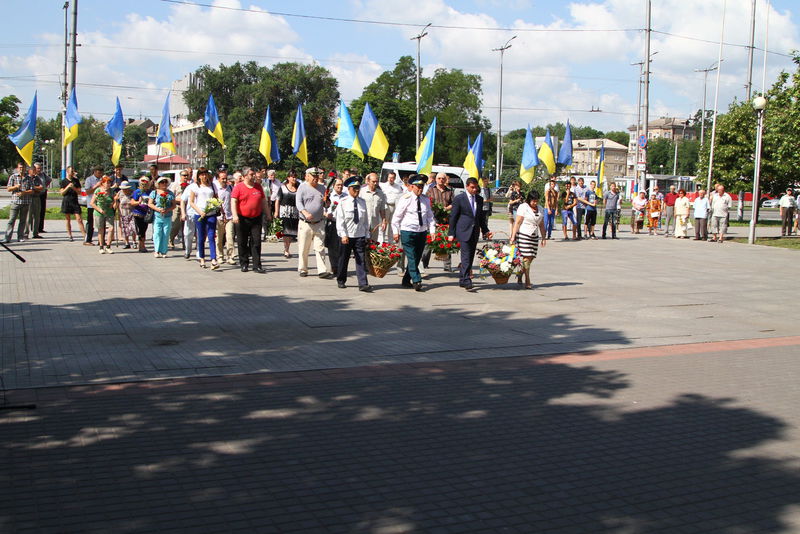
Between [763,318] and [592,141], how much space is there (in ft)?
587

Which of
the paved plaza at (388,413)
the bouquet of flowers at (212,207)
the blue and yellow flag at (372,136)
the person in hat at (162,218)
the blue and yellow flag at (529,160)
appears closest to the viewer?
the paved plaza at (388,413)

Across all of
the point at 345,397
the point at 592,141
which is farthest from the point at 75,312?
the point at 592,141

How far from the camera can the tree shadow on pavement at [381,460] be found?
4277 mm

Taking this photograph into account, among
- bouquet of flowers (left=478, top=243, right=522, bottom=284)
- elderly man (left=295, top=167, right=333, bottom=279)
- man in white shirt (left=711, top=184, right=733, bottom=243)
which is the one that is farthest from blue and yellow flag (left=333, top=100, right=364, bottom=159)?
man in white shirt (left=711, top=184, right=733, bottom=243)

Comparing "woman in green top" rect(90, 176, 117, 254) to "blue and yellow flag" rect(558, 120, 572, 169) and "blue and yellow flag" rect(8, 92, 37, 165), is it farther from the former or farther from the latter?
"blue and yellow flag" rect(558, 120, 572, 169)

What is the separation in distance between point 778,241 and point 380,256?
61.0 ft

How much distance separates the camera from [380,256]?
44.1 ft

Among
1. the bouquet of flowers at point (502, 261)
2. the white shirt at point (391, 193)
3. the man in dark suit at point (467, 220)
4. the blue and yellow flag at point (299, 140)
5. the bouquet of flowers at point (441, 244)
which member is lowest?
the bouquet of flowers at point (502, 261)

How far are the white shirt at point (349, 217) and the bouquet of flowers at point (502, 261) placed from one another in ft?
7.64

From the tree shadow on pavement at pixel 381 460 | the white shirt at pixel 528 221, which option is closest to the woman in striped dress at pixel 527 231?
the white shirt at pixel 528 221

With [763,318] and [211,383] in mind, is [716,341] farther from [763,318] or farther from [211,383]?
[211,383]

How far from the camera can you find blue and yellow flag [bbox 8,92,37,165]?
65.6 feet

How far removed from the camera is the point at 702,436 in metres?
5.82

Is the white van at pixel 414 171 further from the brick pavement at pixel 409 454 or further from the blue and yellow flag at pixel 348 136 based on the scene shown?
the brick pavement at pixel 409 454
